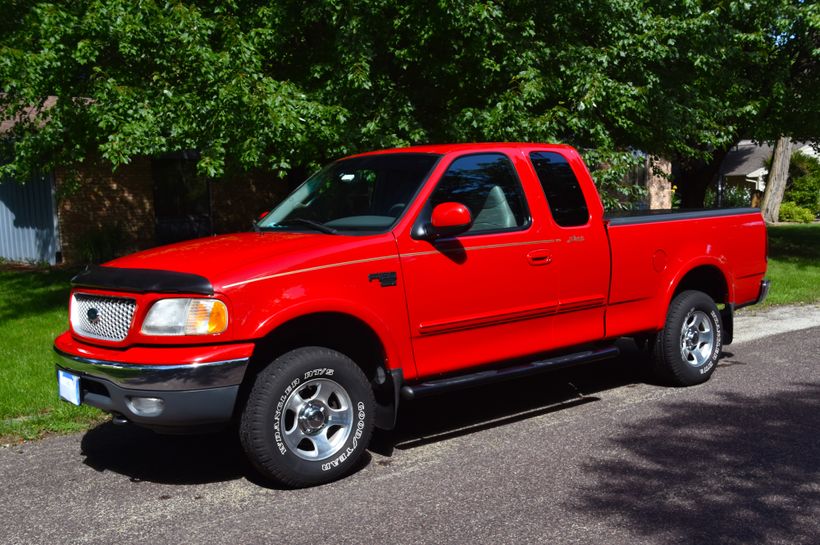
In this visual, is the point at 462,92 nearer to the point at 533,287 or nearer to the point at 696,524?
the point at 533,287

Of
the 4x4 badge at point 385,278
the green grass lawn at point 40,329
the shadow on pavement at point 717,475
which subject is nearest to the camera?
the shadow on pavement at point 717,475

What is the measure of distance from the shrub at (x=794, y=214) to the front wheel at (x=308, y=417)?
1424 inches

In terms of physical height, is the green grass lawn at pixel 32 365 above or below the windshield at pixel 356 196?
below

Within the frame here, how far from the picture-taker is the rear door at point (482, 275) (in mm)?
5586

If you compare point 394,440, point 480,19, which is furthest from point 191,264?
point 480,19

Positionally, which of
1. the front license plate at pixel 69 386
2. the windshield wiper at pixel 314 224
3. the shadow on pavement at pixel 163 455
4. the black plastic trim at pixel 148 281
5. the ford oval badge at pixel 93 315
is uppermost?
the windshield wiper at pixel 314 224

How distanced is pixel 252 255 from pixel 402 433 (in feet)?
6.44

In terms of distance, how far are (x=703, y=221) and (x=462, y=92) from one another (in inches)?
177

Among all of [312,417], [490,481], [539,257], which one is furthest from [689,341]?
[312,417]

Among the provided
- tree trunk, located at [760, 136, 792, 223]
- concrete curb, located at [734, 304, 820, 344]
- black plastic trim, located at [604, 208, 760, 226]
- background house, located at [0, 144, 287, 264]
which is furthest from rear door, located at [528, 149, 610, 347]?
tree trunk, located at [760, 136, 792, 223]

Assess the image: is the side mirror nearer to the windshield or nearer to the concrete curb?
the windshield

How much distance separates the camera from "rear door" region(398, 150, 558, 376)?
18.3 ft

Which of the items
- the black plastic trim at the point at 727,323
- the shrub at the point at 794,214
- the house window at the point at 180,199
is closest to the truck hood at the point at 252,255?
the black plastic trim at the point at 727,323

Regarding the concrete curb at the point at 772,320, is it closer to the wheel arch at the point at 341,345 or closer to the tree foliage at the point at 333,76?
the tree foliage at the point at 333,76
